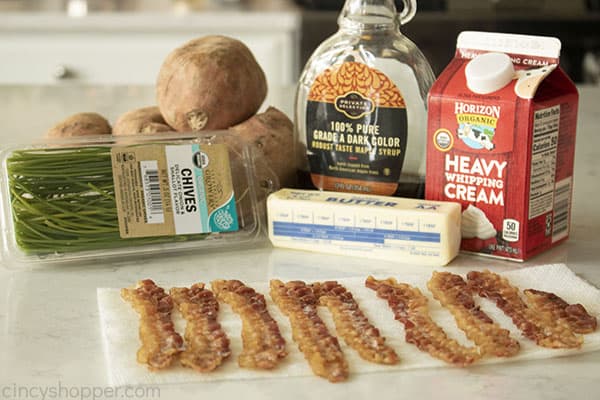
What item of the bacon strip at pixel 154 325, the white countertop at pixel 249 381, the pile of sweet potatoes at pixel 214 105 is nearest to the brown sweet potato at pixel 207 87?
the pile of sweet potatoes at pixel 214 105

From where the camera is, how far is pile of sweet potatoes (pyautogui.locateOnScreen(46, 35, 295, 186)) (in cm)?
128

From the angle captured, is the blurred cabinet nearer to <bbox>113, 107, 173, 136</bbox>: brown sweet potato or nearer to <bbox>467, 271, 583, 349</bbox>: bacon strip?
<bbox>113, 107, 173, 136</bbox>: brown sweet potato

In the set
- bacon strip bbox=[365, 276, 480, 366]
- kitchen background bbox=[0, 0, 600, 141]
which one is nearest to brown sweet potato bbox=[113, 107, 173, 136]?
bacon strip bbox=[365, 276, 480, 366]

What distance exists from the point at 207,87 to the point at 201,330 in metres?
0.49

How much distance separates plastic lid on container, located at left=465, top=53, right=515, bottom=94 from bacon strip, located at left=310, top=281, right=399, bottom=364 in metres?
0.29

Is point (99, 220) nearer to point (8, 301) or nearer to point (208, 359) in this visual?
point (8, 301)

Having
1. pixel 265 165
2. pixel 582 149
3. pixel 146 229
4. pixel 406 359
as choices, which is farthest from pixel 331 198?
pixel 582 149

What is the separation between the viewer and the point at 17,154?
1152 millimetres

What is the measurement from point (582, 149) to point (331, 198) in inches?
28.9

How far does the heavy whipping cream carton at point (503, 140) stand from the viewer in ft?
3.54

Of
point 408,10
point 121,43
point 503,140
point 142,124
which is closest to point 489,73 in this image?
point 503,140

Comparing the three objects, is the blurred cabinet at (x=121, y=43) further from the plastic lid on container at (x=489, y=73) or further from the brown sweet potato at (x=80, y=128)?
the plastic lid on container at (x=489, y=73)

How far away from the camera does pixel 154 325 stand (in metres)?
0.91

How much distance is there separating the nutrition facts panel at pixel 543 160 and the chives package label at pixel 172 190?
0.38 m
